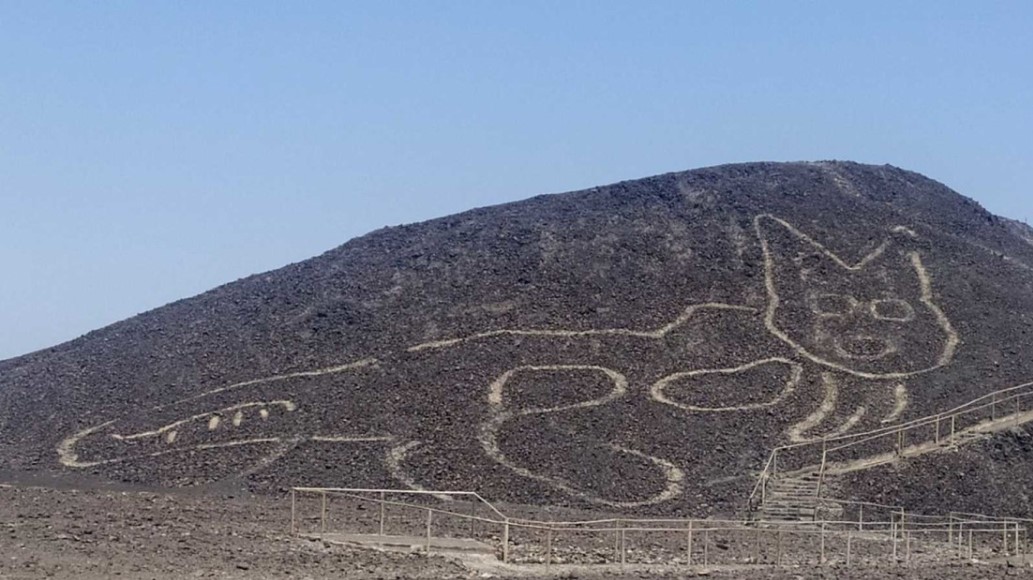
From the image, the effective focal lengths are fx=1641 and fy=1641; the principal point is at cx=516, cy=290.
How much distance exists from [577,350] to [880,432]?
936 centimetres

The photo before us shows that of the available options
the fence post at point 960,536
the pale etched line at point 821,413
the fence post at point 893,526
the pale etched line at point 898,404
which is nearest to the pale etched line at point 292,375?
the pale etched line at point 821,413

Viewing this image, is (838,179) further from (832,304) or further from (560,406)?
(560,406)

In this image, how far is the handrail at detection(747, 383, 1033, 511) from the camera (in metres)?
42.0

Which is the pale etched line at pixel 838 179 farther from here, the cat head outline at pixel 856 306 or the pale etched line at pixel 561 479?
the pale etched line at pixel 561 479

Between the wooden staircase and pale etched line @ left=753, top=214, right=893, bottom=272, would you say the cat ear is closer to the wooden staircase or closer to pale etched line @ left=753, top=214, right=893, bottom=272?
pale etched line @ left=753, top=214, right=893, bottom=272

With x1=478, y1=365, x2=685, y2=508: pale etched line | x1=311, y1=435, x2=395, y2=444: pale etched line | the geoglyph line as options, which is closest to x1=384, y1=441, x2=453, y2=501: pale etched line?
the geoglyph line

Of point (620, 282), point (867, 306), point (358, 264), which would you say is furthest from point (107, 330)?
point (867, 306)

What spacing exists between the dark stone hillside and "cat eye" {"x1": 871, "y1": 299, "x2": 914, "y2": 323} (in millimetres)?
84

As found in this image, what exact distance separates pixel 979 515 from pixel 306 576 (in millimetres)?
21557

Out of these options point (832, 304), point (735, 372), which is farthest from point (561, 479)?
point (832, 304)

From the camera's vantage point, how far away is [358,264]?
57.2 metres

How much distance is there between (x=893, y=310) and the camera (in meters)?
52.2

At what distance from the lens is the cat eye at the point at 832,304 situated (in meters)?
51.9

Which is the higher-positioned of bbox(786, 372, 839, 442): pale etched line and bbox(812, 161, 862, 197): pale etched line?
bbox(812, 161, 862, 197): pale etched line
